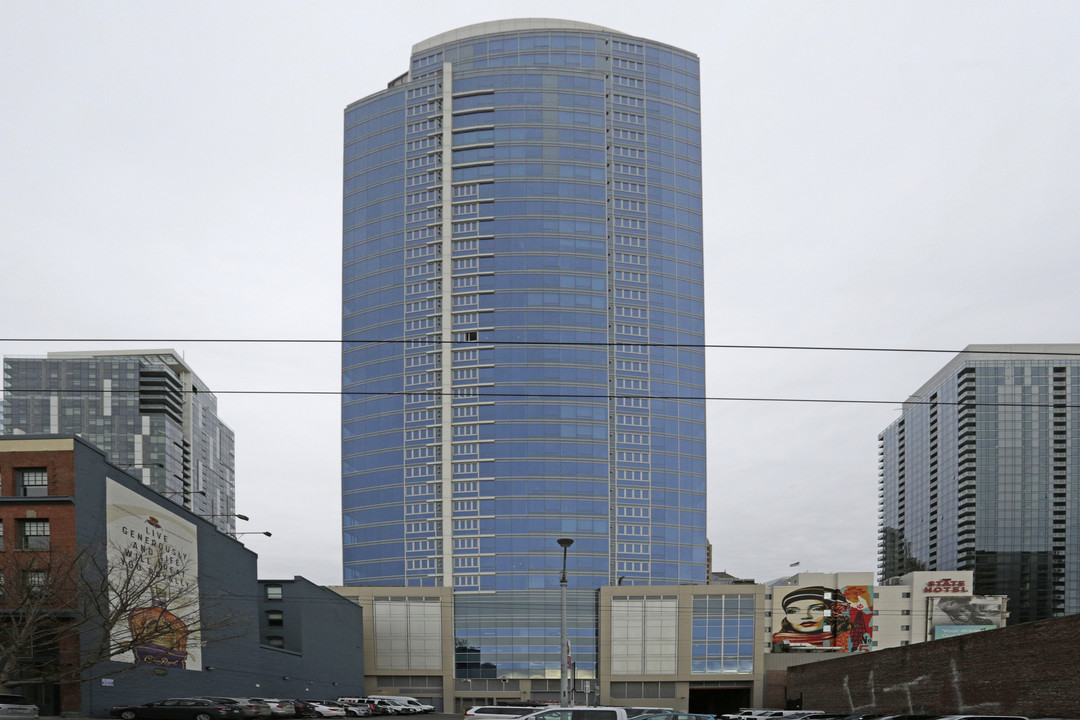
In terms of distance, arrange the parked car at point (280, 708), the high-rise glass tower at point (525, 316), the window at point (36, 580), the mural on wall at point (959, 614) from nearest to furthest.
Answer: the window at point (36, 580) < the parked car at point (280, 708) < the high-rise glass tower at point (525, 316) < the mural on wall at point (959, 614)

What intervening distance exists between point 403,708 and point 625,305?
7874cm

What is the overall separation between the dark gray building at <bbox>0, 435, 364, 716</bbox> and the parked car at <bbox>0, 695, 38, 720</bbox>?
294cm

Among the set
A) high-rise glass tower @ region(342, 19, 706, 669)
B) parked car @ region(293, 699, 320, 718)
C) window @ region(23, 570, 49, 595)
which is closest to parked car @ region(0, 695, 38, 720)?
window @ region(23, 570, 49, 595)

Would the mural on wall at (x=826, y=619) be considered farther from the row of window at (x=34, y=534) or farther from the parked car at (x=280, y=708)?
the row of window at (x=34, y=534)

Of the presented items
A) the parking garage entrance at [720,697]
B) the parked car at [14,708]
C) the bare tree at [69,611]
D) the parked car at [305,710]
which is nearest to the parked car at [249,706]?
the bare tree at [69,611]

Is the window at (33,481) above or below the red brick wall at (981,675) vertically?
above

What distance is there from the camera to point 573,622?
127875mm

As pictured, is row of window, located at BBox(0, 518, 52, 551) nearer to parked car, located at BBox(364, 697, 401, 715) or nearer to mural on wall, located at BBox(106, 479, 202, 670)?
mural on wall, located at BBox(106, 479, 202, 670)

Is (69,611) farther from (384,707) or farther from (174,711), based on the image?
(384,707)

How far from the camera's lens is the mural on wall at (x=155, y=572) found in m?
48.0

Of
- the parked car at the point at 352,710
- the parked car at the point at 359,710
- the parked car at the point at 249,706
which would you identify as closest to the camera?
the parked car at the point at 249,706

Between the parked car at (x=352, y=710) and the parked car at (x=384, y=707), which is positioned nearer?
the parked car at (x=352, y=710)

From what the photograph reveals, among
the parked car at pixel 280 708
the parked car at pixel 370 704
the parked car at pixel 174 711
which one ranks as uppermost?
the parked car at pixel 174 711

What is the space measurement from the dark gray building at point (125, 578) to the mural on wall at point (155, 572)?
0.09 metres
